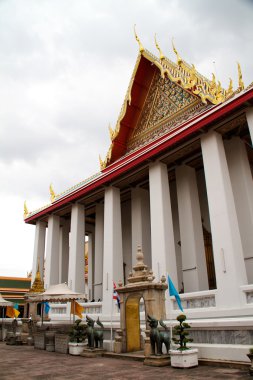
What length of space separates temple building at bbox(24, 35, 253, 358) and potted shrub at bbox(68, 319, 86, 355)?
2.57m

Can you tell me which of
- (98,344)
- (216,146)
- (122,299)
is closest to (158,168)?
(216,146)

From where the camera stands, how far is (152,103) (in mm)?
16391

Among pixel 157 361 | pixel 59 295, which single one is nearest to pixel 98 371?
pixel 157 361

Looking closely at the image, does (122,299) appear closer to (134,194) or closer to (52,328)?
(52,328)

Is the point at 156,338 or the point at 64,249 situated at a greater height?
the point at 64,249

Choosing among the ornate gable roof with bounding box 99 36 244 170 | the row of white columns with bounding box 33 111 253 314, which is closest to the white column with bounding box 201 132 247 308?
the row of white columns with bounding box 33 111 253 314

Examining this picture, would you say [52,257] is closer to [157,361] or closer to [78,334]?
[78,334]

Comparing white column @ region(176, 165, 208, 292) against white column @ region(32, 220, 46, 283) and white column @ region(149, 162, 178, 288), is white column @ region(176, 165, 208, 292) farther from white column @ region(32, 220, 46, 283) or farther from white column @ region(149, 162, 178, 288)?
white column @ region(32, 220, 46, 283)

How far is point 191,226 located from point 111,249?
3.33 metres

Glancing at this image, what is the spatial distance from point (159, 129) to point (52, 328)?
9468 millimetres

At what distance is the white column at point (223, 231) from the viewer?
912cm

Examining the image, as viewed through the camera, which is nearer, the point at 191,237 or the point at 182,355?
the point at 182,355

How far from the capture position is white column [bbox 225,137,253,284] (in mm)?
10858

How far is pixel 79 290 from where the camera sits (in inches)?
598
